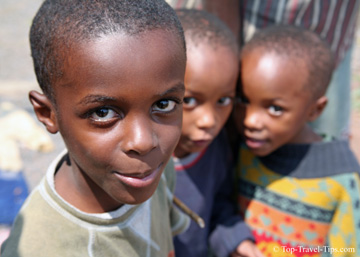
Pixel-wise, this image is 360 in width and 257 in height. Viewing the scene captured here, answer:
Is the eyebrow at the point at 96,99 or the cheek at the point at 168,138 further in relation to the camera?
the cheek at the point at 168,138

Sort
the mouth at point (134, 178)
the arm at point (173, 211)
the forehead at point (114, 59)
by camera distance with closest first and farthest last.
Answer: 1. the forehead at point (114, 59)
2. the mouth at point (134, 178)
3. the arm at point (173, 211)

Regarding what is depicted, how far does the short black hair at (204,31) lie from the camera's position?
182cm

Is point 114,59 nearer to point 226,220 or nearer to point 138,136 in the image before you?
point 138,136

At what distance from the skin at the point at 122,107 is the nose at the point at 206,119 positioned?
506 millimetres

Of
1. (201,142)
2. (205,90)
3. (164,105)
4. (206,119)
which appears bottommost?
(201,142)

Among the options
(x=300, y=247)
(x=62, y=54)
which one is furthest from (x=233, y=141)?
(x=62, y=54)

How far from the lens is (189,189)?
1987mm

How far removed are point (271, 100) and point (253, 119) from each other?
13cm

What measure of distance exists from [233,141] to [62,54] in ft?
4.84

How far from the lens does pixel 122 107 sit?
1.11m

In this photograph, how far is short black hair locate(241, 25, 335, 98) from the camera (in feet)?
6.47

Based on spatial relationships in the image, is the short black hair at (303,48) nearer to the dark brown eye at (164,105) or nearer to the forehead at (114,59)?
the dark brown eye at (164,105)

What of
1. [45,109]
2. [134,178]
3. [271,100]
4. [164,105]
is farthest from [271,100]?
[45,109]

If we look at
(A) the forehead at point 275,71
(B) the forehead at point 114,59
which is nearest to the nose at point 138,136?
(B) the forehead at point 114,59
